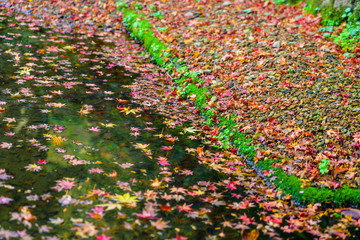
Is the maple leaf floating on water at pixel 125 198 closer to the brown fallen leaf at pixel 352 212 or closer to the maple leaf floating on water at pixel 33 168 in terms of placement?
the maple leaf floating on water at pixel 33 168

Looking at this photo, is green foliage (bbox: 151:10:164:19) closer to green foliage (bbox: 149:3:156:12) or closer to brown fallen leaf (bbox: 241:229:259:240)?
green foliage (bbox: 149:3:156:12)

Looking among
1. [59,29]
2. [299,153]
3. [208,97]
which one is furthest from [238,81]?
[59,29]

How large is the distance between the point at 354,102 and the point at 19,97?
18.8 ft

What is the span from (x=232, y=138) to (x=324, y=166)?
5.05 feet

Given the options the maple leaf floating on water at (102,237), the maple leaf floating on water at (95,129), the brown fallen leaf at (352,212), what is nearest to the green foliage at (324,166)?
the brown fallen leaf at (352,212)

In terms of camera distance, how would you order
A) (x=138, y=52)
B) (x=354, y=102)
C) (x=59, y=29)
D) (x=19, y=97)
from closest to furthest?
(x=354, y=102) → (x=19, y=97) → (x=138, y=52) → (x=59, y=29)

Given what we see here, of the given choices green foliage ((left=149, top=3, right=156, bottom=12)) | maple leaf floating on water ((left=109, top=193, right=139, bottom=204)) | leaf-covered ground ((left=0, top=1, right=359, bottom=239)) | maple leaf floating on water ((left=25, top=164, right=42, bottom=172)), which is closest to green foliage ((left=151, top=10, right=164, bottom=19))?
green foliage ((left=149, top=3, right=156, bottom=12))

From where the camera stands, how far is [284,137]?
16.7ft

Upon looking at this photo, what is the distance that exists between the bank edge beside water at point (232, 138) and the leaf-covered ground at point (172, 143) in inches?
5.1

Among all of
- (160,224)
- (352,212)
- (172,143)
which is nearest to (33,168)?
(160,224)

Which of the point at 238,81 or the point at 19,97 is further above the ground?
the point at 238,81

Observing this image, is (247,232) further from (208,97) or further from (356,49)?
(356,49)

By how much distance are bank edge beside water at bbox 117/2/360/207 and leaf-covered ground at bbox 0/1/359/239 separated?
0.13 m

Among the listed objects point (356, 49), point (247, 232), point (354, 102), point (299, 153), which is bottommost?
point (247, 232)
